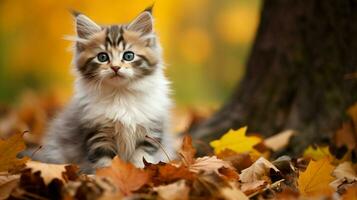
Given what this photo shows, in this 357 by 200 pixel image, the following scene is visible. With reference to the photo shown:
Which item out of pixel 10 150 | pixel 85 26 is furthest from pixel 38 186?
pixel 85 26

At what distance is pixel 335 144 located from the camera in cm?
453

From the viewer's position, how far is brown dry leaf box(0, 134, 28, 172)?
321 centimetres

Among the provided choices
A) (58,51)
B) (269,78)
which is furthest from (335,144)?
(58,51)

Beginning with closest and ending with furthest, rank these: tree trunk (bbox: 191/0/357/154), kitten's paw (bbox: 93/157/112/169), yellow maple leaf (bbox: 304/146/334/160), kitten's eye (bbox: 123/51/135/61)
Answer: kitten's paw (bbox: 93/157/112/169), kitten's eye (bbox: 123/51/135/61), yellow maple leaf (bbox: 304/146/334/160), tree trunk (bbox: 191/0/357/154)

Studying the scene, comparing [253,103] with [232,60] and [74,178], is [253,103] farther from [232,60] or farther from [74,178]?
[232,60]

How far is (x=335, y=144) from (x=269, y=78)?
0.95 meters

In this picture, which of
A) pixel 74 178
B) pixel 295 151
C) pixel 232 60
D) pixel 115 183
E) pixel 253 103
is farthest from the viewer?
pixel 232 60

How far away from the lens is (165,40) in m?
15.3

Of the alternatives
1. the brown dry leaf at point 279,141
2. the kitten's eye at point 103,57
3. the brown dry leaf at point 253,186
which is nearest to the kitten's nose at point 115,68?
the kitten's eye at point 103,57

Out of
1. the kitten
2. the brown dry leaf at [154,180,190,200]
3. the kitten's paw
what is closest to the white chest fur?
the kitten

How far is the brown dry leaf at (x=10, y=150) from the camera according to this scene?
3.21 meters

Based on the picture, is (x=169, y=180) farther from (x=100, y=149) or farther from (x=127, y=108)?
(x=127, y=108)

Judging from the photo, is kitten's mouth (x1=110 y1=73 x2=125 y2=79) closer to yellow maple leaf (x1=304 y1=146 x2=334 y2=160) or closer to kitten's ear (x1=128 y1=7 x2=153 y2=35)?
kitten's ear (x1=128 y1=7 x2=153 y2=35)

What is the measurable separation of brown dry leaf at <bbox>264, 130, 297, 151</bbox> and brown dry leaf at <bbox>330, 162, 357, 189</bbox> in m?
0.74
